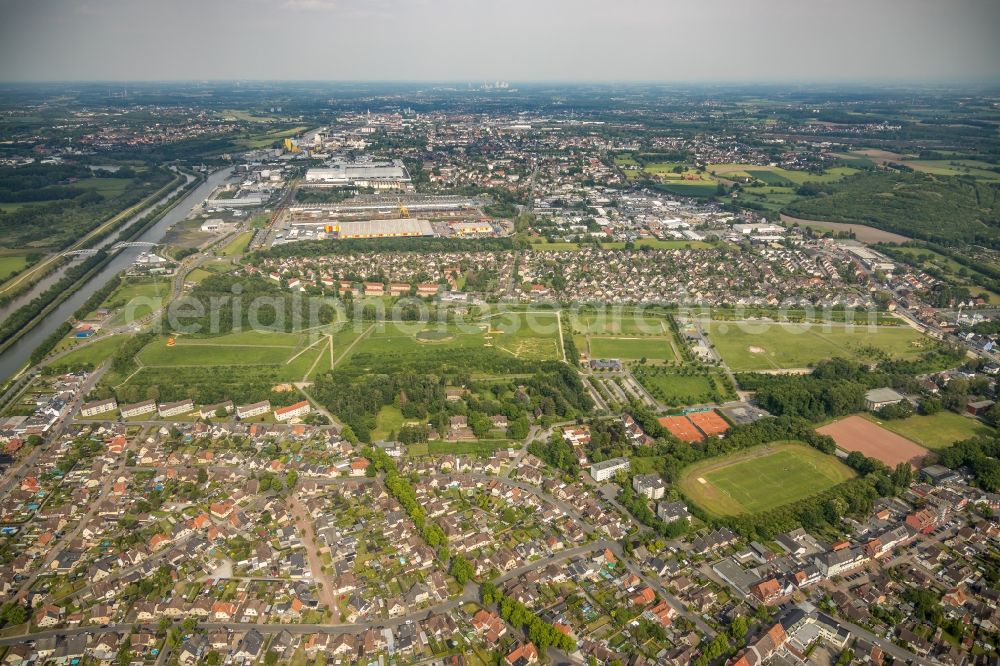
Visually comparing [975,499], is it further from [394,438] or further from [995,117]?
[995,117]

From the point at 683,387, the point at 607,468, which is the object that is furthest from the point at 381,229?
the point at 607,468

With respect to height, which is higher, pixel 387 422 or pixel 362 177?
pixel 362 177

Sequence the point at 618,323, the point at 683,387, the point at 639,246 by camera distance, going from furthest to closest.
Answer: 1. the point at 639,246
2. the point at 618,323
3. the point at 683,387

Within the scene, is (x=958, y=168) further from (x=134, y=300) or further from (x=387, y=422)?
(x=134, y=300)

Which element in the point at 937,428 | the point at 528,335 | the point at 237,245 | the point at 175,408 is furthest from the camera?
the point at 237,245

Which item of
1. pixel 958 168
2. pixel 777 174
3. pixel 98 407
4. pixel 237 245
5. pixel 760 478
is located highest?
→ pixel 958 168

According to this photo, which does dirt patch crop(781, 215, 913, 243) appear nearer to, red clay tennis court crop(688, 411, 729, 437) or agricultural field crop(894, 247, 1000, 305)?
agricultural field crop(894, 247, 1000, 305)

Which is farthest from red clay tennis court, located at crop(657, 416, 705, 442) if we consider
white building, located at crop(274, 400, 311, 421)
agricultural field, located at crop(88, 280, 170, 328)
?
agricultural field, located at crop(88, 280, 170, 328)

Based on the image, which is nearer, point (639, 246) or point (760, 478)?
point (760, 478)
